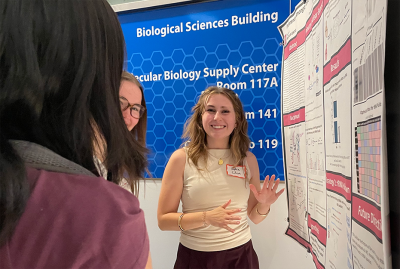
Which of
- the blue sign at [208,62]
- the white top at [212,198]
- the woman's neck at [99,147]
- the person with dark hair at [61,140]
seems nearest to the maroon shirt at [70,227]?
the person with dark hair at [61,140]

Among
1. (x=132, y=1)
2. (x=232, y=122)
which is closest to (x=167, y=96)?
(x=232, y=122)

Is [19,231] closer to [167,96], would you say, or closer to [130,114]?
[130,114]

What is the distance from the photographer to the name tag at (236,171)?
1586 mm

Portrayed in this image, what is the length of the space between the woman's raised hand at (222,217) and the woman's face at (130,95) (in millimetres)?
662

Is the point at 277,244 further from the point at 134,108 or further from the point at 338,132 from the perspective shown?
the point at 134,108

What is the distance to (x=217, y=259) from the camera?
146cm

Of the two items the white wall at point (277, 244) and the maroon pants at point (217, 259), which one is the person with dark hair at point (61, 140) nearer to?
the maroon pants at point (217, 259)

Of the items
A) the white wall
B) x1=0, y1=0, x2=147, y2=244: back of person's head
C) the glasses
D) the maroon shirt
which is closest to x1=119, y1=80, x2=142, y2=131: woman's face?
the glasses

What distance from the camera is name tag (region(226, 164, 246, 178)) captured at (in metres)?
1.59

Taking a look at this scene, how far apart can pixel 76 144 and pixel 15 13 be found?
225 millimetres

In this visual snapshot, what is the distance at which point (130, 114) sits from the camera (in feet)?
4.64

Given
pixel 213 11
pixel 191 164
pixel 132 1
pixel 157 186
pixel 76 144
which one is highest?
pixel 132 1

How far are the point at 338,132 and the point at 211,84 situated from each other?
3.95 feet

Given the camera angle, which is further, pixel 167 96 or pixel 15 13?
pixel 167 96
